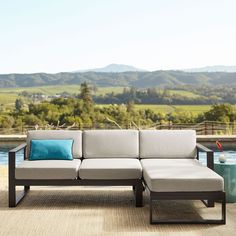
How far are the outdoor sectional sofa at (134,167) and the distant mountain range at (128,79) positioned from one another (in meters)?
11.6

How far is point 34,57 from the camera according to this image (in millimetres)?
17094

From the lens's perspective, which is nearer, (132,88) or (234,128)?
(234,128)

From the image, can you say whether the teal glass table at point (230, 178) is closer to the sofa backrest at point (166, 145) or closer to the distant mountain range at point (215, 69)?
the sofa backrest at point (166, 145)

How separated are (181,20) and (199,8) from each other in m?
0.94

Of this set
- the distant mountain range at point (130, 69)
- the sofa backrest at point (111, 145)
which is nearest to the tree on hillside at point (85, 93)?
the distant mountain range at point (130, 69)

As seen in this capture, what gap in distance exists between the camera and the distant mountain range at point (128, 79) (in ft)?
58.7

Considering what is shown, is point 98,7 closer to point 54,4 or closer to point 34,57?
point 54,4

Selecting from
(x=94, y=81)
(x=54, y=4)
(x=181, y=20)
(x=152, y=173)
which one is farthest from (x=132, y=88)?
(x=152, y=173)

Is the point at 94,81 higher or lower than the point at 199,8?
lower

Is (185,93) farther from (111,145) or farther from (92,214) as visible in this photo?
(92,214)

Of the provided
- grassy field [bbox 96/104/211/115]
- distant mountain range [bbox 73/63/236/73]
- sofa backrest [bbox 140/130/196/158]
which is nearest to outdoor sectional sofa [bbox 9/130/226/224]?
sofa backrest [bbox 140/130/196/158]

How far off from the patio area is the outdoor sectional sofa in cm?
14

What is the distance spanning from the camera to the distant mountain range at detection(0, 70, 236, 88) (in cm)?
1789

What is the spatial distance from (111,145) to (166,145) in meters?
0.62
